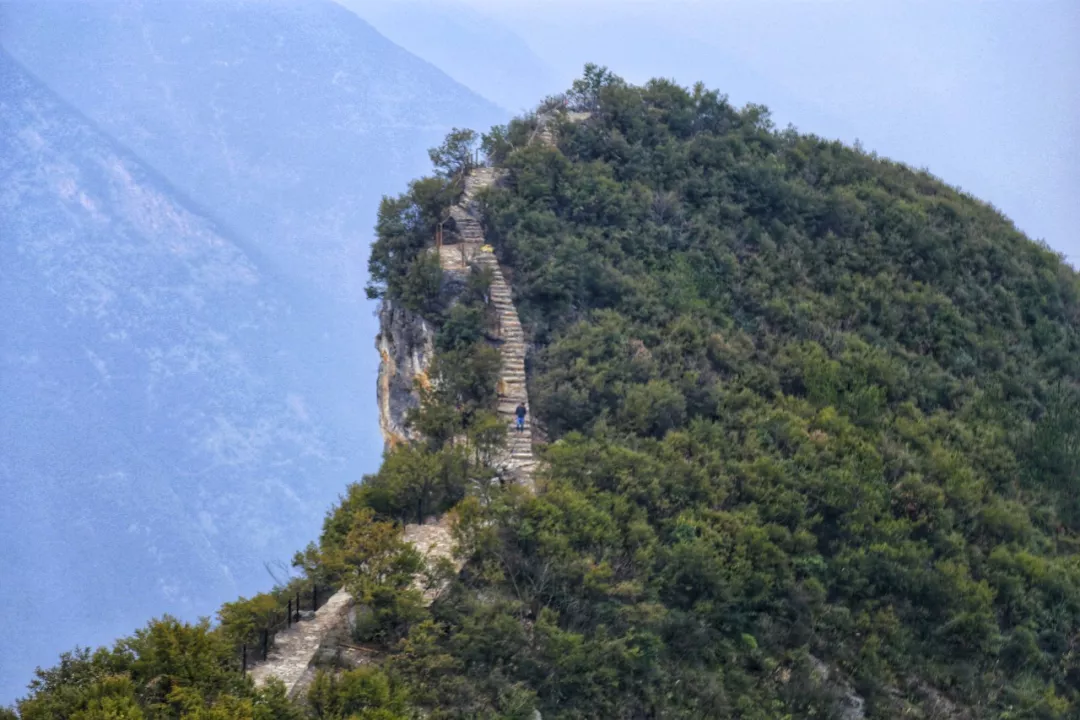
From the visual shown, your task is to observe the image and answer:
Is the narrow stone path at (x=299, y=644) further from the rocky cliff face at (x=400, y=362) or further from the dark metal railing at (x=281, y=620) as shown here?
the rocky cliff face at (x=400, y=362)

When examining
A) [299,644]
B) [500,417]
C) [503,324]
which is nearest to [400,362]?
[503,324]

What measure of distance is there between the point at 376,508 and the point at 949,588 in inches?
525

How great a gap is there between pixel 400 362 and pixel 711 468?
374 inches

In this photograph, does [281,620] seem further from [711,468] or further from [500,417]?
[711,468]

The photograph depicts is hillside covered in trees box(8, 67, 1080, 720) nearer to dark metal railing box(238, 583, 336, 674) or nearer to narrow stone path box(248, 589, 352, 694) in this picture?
dark metal railing box(238, 583, 336, 674)

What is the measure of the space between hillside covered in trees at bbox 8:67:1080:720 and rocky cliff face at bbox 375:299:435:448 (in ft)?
2.52

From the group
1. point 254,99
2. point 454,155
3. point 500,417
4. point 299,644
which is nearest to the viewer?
point 299,644

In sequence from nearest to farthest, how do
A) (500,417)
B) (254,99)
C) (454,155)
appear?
(500,417)
(454,155)
(254,99)

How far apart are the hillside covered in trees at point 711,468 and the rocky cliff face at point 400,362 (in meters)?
0.77

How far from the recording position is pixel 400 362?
94.0 ft

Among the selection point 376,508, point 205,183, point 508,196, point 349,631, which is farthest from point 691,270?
point 205,183

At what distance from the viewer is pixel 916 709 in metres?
21.7

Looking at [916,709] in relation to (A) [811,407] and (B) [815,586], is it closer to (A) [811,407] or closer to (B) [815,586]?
(B) [815,586]

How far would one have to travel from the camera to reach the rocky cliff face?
Answer: 90.0 ft
